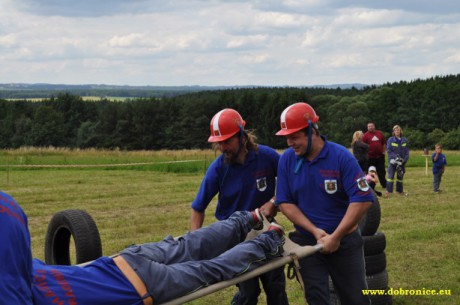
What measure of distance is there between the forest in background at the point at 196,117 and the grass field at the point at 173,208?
58077 mm

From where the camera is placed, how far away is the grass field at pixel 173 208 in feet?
27.9

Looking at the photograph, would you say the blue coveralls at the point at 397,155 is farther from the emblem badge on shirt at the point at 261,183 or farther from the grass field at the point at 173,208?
the emblem badge on shirt at the point at 261,183

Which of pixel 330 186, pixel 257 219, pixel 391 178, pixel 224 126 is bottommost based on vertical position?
pixel 391 178

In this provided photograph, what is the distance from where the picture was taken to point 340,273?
512 cm

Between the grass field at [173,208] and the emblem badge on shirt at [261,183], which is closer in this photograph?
the emblem badge on shirt at [261,183]

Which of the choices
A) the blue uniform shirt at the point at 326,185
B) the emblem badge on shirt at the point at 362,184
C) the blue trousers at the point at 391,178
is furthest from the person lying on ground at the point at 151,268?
Answer: the blue trousers at the point at 391,178

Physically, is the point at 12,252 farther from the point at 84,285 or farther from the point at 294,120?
the point at 294,120

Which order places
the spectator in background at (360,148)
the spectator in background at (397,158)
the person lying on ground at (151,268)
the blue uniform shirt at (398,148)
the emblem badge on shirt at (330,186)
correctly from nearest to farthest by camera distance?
the person lying on ground at (151,268) → the emblem badge on shirt at (330,186) → the spectator in background at (360,148) → the spectator in background at (397,158) → the blue uniform shirt at (398,148)

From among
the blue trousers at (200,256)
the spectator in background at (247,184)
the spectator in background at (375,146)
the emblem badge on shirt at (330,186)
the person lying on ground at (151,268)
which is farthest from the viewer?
the spectator in background at (375,146)

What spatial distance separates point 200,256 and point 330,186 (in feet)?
4.15

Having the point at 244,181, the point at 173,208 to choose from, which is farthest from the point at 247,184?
the point at 173,208

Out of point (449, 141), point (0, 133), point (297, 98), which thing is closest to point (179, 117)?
point (297, 98)

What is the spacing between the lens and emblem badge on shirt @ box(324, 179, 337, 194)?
5.06m

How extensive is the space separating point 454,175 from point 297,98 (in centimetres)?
6953
